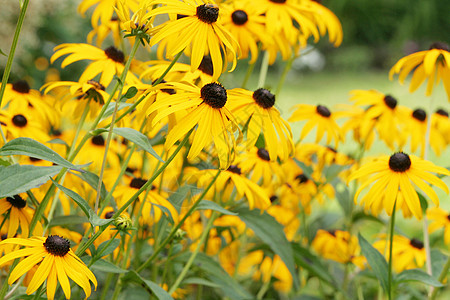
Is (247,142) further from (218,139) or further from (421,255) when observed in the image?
(421,255)

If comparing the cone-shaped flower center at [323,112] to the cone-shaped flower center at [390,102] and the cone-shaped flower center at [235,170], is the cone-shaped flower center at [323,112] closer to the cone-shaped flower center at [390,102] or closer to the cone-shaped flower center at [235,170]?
the cone-shaped flower center at [390,102]

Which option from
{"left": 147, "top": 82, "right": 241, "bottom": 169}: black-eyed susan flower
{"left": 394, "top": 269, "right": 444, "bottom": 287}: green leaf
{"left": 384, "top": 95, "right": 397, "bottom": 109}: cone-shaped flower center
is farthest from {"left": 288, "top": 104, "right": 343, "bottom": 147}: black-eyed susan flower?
{"left": 147, "top": 82, "right": 241, "bottom": 169}: black-eyed susan flower

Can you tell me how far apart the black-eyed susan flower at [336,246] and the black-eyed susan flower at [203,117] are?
2.65ft

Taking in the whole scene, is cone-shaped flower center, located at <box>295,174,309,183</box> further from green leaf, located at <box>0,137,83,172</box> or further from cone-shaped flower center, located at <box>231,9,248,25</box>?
green leaf, located at <box>0,137,83,172</box>

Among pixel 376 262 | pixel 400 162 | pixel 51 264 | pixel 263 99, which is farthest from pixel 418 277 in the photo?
pixel 51 264

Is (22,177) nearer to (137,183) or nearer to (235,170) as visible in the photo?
(137,183)

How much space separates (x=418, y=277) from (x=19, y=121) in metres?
0.78

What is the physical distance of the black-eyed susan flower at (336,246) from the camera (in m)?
1.48

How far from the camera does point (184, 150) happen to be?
117cm

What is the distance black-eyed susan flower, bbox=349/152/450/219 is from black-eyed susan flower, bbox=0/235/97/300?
1.66 feet

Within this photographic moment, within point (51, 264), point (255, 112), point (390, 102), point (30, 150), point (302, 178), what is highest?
point (390, 102)

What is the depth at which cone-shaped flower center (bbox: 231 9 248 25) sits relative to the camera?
45.5 inches

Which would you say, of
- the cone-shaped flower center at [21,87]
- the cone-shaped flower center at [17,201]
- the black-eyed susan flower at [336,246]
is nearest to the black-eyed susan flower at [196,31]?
the cone-shaped flower center at [17,201]

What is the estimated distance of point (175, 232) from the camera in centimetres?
94
